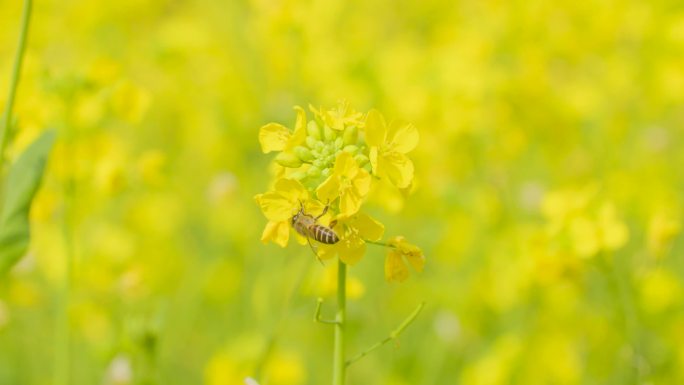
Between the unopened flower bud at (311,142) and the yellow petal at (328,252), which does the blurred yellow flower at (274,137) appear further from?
the yellow petal at (328,252)

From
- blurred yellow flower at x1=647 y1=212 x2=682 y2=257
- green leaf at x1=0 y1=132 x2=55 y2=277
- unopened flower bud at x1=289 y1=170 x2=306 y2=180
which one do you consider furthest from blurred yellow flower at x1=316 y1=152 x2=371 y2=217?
blurred yellow flower at x1=647 y1=212 x2=682 y2=257

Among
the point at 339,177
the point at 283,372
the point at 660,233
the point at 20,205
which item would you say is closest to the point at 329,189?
the point at 339,177

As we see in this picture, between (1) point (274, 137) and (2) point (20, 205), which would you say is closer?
(1) point (274, 137)

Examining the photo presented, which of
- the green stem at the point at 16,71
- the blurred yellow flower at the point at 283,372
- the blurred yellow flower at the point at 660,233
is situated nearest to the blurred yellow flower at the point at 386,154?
the green stem at the point at 16,71

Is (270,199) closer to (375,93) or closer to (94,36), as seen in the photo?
(375,93)

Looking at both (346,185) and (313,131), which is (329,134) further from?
(346,185)

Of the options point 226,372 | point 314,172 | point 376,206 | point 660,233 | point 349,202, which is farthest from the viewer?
point 376,206
